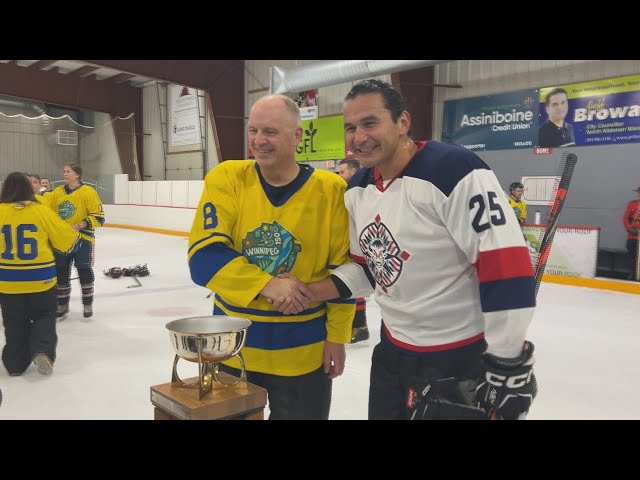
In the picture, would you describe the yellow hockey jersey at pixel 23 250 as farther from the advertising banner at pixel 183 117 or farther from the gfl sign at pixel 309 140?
the advertising banner at pixel 183 117

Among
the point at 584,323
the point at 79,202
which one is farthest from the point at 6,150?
the point at 584,323

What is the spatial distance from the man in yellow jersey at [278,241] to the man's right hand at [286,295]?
A: 1.4 inches

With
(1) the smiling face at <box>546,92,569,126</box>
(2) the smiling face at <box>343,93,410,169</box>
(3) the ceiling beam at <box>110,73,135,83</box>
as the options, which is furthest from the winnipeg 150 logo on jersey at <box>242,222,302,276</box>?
(3) the ceiling beam at <box>110,73,135,83</box>

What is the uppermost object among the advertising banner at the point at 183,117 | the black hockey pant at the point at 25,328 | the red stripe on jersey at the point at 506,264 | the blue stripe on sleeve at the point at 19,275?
the advertising banner at the point at 183,117

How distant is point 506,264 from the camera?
121cm

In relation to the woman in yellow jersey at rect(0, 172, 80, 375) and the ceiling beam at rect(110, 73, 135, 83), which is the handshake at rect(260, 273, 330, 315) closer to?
the woman in yellow jersey at rect(0, 172, 80, 375)

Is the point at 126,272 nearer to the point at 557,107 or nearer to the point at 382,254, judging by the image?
the point at 382,254

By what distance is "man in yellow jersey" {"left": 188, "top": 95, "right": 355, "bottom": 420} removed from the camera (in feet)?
5.21

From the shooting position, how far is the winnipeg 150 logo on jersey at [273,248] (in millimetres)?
1622

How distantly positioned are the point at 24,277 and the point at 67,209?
65.4 inches

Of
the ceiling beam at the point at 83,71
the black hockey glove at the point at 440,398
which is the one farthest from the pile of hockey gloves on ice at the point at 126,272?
the ceiling beam at the point at 83,71

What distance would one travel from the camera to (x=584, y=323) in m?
5.22

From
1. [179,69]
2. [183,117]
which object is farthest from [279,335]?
[183,117]
